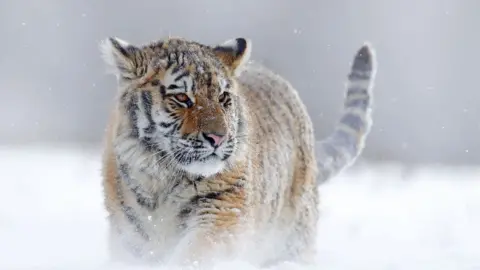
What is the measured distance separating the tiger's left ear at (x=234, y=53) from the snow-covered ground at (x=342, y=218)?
1245 millimetres

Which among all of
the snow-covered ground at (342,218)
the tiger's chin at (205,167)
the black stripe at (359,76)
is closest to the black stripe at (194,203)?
the tiger's chin at (205,167)

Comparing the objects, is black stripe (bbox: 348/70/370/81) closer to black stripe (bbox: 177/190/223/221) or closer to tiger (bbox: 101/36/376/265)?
tiger (bbox: 101/36/376/265)

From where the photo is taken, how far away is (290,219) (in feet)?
27.9

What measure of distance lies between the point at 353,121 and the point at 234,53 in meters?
2.32

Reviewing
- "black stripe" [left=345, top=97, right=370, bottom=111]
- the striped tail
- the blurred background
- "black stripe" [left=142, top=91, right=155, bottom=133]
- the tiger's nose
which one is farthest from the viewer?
the blurred background

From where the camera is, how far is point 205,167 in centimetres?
728

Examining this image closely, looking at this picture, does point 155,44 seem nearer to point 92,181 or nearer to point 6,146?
point 92,181

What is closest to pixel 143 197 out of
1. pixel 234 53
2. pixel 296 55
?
pixel 234 53

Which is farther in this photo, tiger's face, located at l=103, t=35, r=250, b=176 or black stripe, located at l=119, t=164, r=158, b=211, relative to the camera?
black stripe, located at l=119, t=164, r=158, b=211

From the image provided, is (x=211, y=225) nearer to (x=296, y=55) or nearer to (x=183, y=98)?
(x=183, y=98)

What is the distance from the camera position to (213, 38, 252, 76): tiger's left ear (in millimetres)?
7715

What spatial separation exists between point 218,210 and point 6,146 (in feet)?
44.0

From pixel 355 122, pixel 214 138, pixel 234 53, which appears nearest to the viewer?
pixel 214 138

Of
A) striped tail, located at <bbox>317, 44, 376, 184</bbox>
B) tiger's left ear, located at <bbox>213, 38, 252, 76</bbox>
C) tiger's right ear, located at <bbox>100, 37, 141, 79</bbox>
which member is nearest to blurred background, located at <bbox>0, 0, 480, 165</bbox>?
striped tail, located at <bbox>317, 44, 376, 184</bbox>
